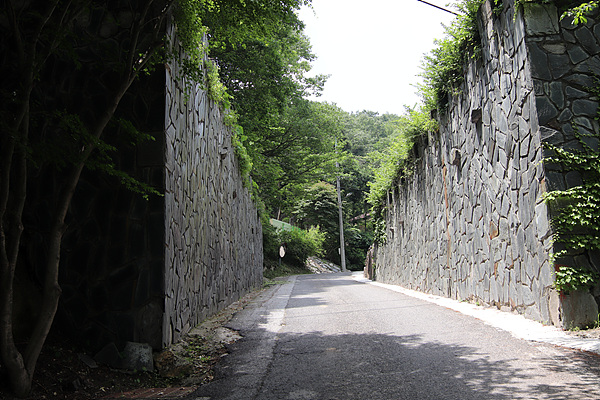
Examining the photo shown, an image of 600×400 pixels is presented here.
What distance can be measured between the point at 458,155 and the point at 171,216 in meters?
6.01

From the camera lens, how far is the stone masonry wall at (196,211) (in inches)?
207

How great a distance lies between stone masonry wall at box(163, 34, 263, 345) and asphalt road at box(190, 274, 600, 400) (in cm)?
90

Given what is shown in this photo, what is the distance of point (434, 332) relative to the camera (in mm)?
5598

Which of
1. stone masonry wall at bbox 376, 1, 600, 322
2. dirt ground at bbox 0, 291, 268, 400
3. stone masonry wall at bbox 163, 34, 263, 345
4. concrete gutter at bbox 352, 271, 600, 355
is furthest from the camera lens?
stone masonry wall at bbox 376, 1, 600, 322

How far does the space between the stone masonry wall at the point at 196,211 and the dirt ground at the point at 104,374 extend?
12.8 inches

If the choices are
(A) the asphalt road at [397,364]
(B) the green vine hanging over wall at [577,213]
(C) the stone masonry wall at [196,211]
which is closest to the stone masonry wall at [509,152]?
(B) the green vine hanging over wall at [577,213]

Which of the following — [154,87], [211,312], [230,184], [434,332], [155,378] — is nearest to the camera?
[155,378]

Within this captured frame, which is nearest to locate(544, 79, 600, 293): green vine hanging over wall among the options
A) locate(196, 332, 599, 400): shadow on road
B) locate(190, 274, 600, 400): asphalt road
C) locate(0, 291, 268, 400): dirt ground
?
locate(190, 274, 600, 400): asphalt road

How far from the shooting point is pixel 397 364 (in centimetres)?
412

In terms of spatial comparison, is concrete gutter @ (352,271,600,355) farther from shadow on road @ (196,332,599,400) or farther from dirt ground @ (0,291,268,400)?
dirt ground @ (0,291,268,400)

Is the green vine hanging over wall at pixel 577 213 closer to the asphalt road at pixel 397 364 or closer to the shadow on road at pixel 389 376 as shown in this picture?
the asphalt road at pixel 397 364

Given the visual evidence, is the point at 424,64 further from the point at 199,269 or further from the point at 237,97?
the point at 237,97

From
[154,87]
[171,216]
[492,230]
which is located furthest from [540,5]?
[171,216]

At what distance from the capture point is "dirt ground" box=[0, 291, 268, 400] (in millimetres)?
3519
